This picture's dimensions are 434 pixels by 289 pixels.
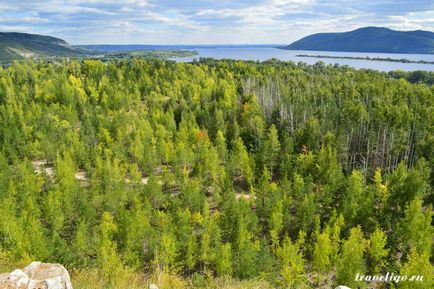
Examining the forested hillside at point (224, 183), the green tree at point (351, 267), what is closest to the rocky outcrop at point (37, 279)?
the forested hillside at point (224, 183)

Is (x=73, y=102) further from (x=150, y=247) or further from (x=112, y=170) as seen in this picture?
(x=150, y=247)

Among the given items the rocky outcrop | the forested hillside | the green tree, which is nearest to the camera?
the rocky outcrop

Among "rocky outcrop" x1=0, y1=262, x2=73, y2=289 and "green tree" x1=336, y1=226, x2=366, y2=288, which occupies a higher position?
"rocky outcrop" x1=0, y1=262, x2=73, y2=289

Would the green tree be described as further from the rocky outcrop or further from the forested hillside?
the rocky outcrop

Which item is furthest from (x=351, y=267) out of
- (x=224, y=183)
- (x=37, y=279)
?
(x=37, y=279)

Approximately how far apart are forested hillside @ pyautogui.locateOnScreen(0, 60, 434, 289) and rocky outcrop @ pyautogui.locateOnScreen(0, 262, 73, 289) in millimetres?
3146

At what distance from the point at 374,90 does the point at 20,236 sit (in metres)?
91.4

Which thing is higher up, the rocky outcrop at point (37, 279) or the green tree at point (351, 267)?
the rocky outcrop at point (37, 279)

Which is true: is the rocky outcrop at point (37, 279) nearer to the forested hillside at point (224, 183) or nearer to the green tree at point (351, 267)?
the forested hillside at point (224, 183)

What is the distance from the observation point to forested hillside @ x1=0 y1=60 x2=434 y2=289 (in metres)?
41.3

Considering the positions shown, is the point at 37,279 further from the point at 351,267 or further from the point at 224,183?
the point at 224,183

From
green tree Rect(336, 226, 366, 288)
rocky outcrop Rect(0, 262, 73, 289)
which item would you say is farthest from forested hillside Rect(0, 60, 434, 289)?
rocky outcrop Rect(0, 262, 73, 289)

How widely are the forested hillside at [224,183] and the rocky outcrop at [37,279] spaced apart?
10.3 ft

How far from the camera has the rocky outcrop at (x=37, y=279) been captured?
42.3 feet
